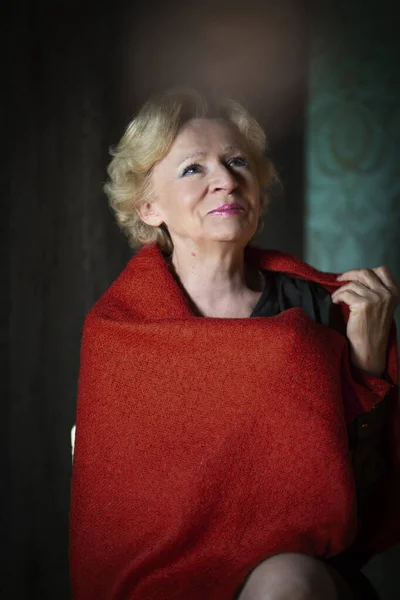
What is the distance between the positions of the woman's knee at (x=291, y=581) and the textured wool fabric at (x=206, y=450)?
0.03 metres

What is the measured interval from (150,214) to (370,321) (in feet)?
1.53

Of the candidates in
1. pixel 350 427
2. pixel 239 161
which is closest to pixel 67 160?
pixel 239 161

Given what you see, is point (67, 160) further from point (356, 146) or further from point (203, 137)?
point (356, 146)

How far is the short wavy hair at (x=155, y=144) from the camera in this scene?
1.37 meters

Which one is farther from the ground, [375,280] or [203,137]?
[203,137]

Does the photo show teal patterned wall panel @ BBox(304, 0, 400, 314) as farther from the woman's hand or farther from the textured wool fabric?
the textured wool fabric

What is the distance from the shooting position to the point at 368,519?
137 centimetres

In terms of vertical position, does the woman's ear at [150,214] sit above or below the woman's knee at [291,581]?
above

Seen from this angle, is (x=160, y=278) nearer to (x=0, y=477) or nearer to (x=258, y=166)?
(x=258, y=166)

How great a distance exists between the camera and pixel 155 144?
1369mm

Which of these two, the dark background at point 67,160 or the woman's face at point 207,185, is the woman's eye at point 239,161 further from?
the dark background at point 67,160

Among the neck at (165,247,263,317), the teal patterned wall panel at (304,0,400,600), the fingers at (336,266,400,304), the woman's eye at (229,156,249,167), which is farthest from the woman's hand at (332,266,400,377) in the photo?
the teal patterned wall panel at (304,0,400,600)

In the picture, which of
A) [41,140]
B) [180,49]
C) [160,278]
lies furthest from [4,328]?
[180,49]

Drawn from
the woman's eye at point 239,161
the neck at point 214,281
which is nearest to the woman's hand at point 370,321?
the neck at point 214,281
